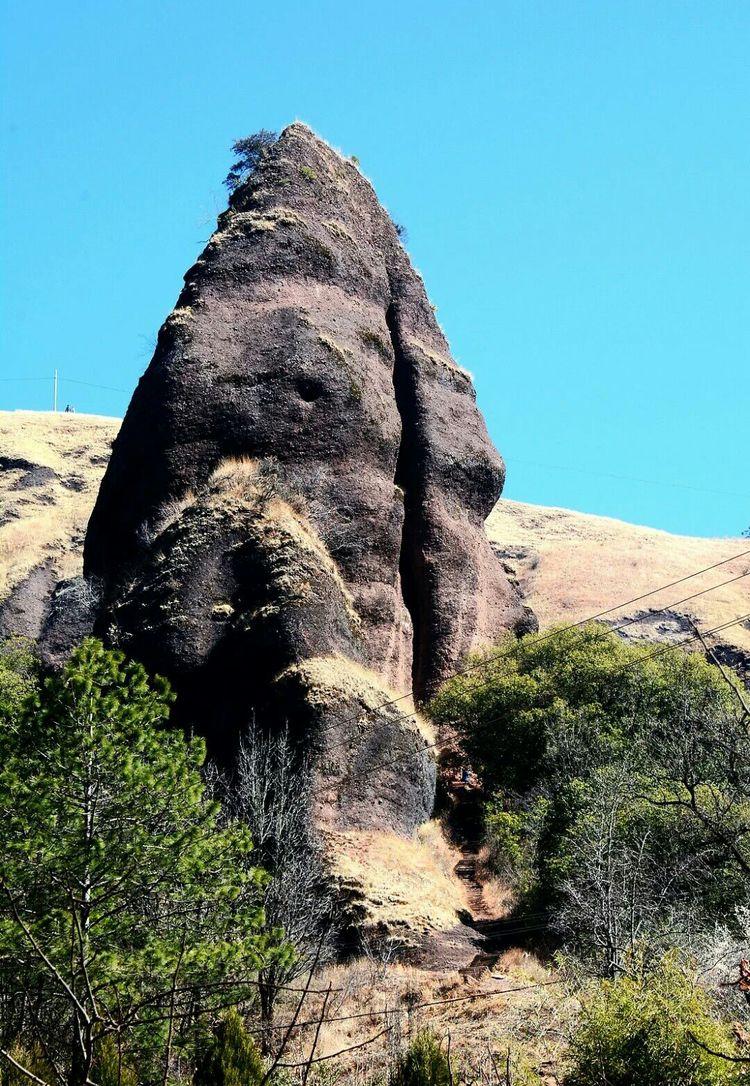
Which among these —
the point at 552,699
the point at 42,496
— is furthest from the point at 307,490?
the point at 42,496

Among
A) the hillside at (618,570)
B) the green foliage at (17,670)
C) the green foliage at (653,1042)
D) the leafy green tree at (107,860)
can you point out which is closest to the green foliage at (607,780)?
the green foliage at (653,1042)

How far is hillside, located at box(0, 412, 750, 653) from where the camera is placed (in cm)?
5841

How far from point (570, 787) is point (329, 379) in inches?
505

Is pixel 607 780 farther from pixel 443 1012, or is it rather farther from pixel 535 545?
pixel 535 545

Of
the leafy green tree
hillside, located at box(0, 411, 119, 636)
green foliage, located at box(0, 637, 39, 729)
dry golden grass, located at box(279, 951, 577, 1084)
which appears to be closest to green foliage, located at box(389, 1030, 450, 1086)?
dry golden grass, located at box(279, 951, 577, 1084)

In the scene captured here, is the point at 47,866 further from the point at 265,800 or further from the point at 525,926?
→ the point at 525,926

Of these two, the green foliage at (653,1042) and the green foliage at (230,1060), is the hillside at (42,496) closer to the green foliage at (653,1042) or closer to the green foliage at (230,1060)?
the green foliage at (230,1060)

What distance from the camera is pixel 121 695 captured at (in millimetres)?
14555

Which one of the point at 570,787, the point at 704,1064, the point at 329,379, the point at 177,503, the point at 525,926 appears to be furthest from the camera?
the point at 329,379

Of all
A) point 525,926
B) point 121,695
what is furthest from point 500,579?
point 121,695

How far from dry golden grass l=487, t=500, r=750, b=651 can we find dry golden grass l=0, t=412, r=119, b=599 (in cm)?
2653

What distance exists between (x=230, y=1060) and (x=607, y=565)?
58.0 meters

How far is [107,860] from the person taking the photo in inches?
490

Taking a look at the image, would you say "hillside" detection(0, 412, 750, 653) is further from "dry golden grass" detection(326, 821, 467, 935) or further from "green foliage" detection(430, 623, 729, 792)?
"dry golden grass" detection(326, 821, 467, 935)
